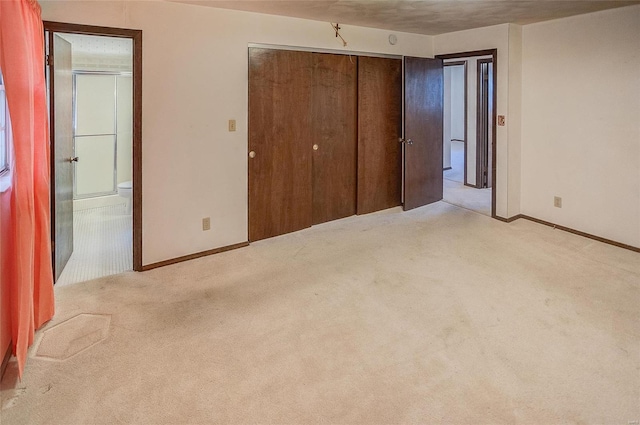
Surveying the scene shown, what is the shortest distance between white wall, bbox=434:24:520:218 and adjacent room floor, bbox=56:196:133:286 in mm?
3973

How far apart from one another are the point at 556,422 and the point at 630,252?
113 inches

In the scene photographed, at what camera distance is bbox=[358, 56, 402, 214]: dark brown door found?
16.4 ft

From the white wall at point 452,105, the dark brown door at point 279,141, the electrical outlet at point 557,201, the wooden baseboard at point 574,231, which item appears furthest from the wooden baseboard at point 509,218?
the white wall at point 452,105

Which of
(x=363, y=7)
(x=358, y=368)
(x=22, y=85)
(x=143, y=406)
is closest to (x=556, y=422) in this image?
(x=358, y=368)

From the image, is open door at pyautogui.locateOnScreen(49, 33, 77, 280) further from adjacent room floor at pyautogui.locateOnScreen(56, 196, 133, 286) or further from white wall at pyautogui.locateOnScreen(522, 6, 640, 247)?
white wall at pyautogui.locateOnScreen(522, 6, 640, 247)

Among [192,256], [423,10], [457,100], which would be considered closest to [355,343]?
[192,256]

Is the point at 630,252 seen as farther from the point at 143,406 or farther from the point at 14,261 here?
the point at 14,261

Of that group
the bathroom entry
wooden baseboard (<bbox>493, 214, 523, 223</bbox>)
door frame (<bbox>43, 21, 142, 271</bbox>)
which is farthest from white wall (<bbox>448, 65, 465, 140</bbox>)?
door frame (<bbox>43, 21, 142, 271</bbox>)

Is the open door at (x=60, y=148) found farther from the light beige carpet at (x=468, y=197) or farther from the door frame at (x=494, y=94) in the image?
the light beige carpet at (x=468, y=197)

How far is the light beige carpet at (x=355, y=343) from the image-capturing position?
1861mm

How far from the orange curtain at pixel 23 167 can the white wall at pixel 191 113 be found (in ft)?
3.44

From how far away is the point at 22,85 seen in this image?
199 cm

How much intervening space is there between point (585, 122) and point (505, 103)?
826 millimetres

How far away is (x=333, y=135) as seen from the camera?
15.8 feet
